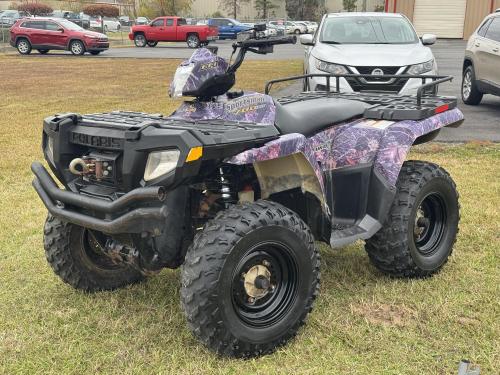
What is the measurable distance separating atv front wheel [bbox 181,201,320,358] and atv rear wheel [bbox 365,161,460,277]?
758mm

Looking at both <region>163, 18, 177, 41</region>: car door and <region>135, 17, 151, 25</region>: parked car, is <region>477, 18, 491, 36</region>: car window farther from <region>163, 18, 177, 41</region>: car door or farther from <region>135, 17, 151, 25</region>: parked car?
<region>135, 17, 151, 25</region>: parked car

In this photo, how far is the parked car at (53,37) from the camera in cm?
2600

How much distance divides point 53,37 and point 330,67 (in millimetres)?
21258

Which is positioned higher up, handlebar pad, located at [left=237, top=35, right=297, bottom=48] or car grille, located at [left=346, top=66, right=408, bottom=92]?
handlebar pad, located at [left=237, top=35, right=297, bottom=48]

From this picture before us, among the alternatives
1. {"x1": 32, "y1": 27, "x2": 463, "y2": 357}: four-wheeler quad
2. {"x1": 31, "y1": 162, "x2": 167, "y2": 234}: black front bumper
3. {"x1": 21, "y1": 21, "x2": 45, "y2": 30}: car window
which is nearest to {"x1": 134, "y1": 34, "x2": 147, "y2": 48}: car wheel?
{"x1": 21, "y1": 21, "x2": 45, "y2": 30}: car window

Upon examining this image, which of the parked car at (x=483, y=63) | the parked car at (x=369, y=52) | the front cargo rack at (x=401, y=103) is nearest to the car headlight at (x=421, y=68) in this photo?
the parked car at (x=369, y=52)

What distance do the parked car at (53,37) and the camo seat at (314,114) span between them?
80.1ft

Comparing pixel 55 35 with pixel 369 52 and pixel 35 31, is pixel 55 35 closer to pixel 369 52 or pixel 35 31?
pixel 35 31

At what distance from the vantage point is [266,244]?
2.76 meters

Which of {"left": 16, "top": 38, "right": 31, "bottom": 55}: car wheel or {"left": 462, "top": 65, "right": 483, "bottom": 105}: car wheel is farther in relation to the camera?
{"left": 16, "top": 38, "right": 31, "bottom": 55}: car wheel

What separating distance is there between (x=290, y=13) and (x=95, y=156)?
80107 mm

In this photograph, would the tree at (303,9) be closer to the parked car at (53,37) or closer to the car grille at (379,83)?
the parked car at (53,37)

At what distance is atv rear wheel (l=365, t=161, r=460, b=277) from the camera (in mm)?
3469

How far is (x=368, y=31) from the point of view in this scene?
8.73m
